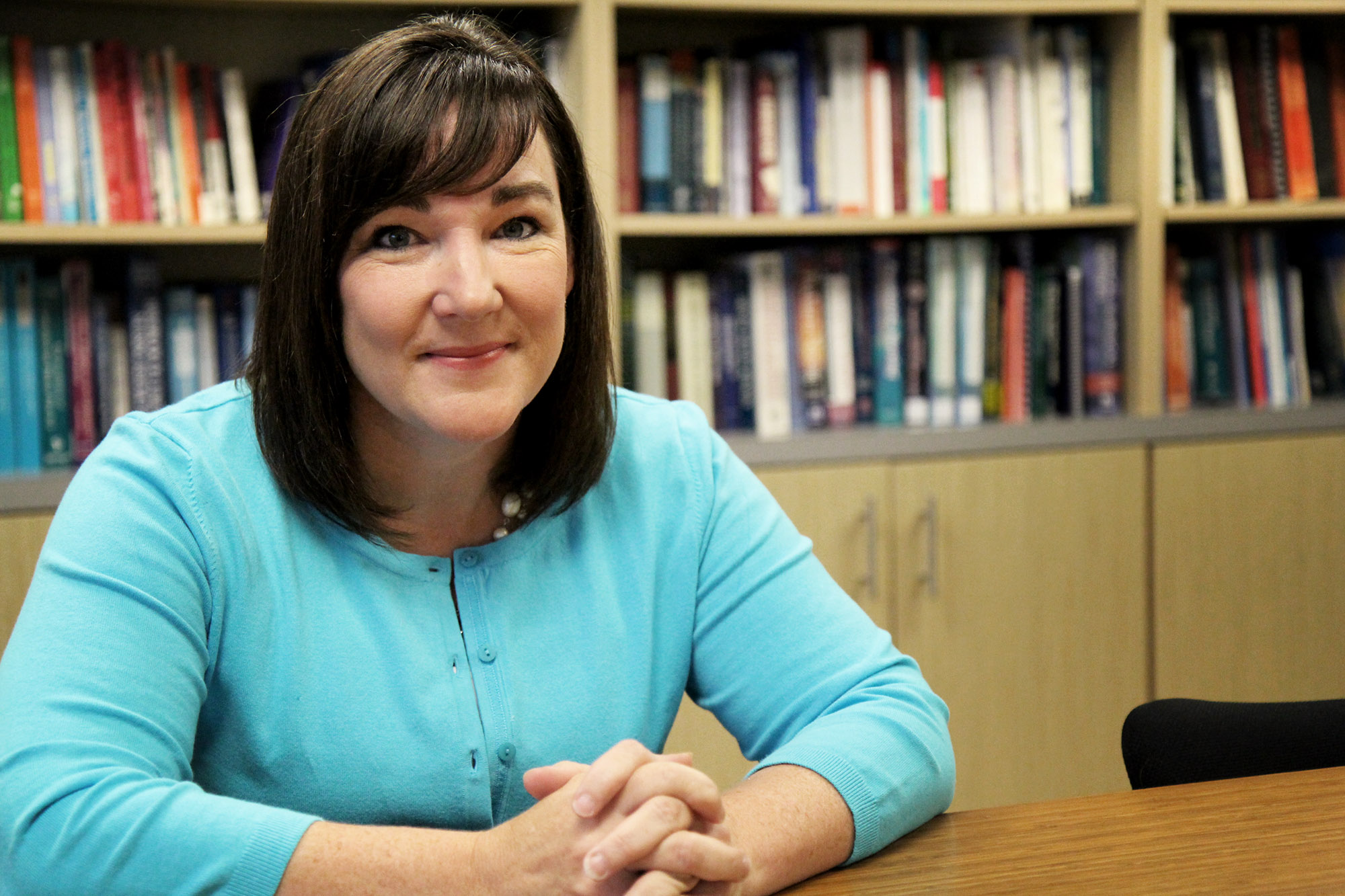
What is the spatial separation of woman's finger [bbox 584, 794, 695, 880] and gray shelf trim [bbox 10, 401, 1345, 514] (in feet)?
4.65

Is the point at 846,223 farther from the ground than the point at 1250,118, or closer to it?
closer to it

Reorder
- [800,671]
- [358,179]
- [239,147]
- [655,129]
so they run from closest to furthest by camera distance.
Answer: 1. [358,179]
2. [800,671]
3. [239,147]
4. [655,129]


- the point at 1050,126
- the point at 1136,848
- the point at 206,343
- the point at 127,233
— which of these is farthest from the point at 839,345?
the point at 1136,848

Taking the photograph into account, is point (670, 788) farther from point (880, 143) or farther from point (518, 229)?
point (880, 143)

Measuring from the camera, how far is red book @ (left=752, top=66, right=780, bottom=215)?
2.31 metres

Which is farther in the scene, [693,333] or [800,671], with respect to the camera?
[693,333]

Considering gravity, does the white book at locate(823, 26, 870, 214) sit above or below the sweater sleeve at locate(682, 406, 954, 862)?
above

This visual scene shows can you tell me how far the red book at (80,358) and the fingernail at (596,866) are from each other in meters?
1.57

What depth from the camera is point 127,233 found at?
2059 millimetres

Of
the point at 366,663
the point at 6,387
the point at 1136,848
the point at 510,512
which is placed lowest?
the point at 1136,848

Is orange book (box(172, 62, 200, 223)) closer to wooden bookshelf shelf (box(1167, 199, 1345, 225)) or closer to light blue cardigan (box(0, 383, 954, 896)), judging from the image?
light blue cardigan (box(0, 383, 954, 896))

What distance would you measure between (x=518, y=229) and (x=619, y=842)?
56 centimetres

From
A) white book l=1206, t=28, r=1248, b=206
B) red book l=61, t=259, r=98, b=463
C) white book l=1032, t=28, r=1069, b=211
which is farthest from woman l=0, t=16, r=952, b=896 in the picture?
white book l=1206, t=28, r=1248, b=206

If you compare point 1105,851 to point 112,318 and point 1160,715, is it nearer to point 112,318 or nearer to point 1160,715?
point 1160,715
